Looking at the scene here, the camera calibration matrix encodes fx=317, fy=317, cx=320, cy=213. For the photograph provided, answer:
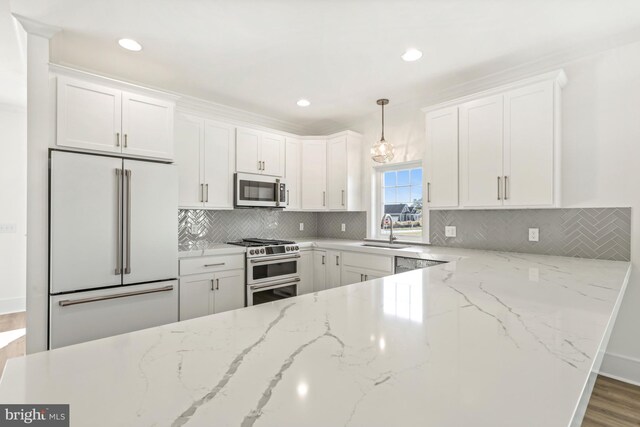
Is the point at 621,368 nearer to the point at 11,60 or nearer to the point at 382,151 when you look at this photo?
the point at 382,151

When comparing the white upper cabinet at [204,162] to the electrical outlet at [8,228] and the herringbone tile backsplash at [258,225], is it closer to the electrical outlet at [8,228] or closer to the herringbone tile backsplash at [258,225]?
the herringbone tile backsplash at [258,225]

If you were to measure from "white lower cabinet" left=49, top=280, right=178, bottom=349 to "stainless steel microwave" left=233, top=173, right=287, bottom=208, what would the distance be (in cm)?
119

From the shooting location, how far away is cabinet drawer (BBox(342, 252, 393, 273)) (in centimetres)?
311

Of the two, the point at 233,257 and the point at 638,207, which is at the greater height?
the point at 638,207

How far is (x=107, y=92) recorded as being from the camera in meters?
2.48

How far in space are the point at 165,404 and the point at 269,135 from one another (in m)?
3.55

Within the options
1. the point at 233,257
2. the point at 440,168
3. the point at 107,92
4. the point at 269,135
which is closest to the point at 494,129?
the point at 440,168

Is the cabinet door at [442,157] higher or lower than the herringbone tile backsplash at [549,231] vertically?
higher

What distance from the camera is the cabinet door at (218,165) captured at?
11.0 ft

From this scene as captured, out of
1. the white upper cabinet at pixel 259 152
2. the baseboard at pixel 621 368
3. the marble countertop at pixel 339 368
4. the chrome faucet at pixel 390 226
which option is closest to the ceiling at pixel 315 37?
the white upper cabinet at pixel 259 152

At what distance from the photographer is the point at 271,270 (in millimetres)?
3383

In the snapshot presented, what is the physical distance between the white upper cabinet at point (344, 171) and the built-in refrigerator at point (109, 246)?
1.99 m

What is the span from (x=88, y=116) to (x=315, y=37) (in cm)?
181

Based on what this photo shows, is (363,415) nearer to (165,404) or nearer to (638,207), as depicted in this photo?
(165,404)
